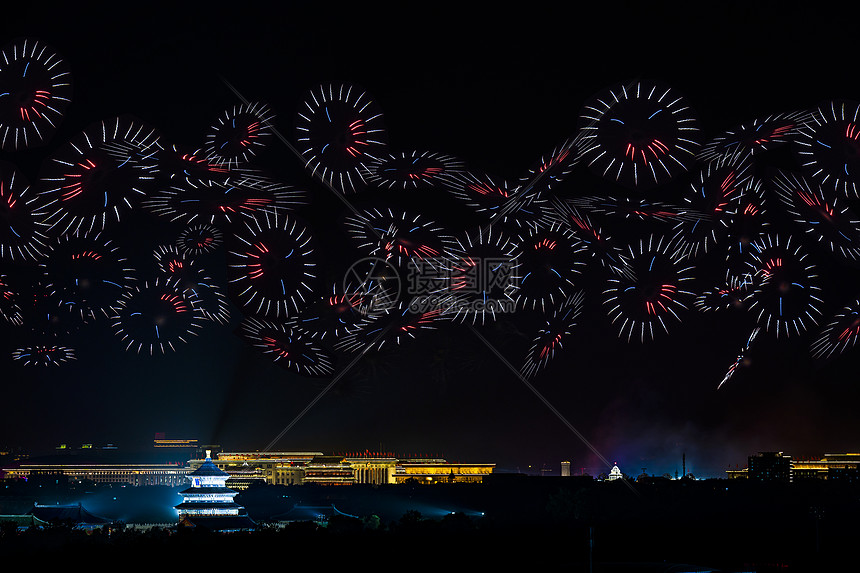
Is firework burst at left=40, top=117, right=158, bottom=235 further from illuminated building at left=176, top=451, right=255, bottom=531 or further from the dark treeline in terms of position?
illuminated building at left=176, top=451, right=255, bottom=531

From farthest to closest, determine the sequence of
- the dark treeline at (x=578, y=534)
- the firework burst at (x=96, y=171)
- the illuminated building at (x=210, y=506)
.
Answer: the illuminated building at (x=210, y=506) → the dark treeline at (x=578, y=534) → the firework burst at (x=96, y=171)

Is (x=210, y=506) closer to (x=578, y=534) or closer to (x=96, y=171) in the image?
(x=578, y=534)

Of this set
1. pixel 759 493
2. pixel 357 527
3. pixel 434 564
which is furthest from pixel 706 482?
pixel 434 564

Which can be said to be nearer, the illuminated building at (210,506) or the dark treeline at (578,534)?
the dark treeline at (578,534)

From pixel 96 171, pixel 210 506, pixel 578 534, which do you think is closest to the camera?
pixel 96 171

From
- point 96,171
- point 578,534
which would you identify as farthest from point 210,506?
point 96,171

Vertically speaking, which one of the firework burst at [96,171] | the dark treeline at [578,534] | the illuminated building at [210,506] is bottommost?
the dark treeline at [578,534]

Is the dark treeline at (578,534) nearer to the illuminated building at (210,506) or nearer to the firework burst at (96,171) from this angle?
the illuminated building at (210,506)

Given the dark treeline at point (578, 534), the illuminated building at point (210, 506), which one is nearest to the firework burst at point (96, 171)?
the dark treeline at point (578, 534)

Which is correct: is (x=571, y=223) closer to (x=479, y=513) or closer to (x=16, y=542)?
(x=16, y=542)
